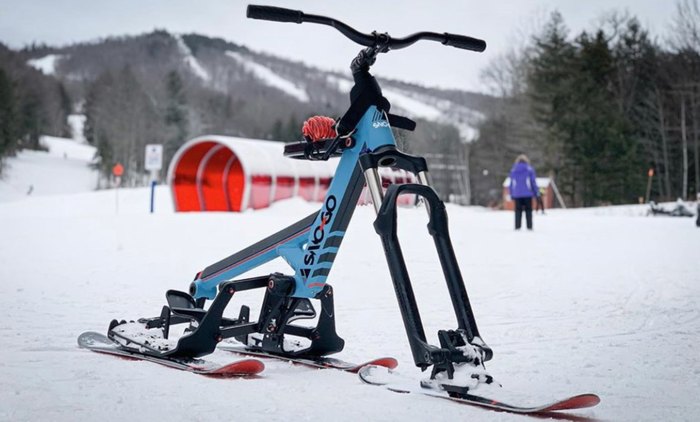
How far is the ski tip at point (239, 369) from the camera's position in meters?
2.92

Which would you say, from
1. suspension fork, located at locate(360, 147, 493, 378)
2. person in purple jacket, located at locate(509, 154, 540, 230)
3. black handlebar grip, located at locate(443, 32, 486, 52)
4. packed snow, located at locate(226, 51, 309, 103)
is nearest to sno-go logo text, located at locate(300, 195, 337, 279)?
suspension fork, located at locate(360, 147, 493, 378)

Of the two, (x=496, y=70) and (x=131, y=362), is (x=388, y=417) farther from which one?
(x=496, y=70)

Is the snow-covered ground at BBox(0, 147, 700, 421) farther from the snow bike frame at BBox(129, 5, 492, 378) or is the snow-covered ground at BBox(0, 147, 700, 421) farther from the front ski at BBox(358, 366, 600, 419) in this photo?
the snow bike frame at BBox(129, 5, 492, 378)

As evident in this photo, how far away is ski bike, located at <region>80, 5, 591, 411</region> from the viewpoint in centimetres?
253

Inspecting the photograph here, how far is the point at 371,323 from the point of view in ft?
15.6

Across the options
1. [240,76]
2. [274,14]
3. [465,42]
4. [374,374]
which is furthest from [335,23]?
[240,76]

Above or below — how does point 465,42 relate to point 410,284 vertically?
above

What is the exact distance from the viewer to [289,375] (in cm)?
311

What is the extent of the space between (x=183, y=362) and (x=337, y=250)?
96 cm

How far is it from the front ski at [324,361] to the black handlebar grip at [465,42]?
1.64 metres

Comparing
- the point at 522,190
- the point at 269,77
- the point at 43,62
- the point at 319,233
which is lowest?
the point at 319,233

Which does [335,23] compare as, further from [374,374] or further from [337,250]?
[374,374]

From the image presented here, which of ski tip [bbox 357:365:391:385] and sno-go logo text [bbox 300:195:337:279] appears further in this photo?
sno-go logo text [bbox 300:195:337:279]

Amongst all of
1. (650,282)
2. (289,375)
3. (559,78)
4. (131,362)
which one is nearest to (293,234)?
(289,375)
